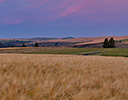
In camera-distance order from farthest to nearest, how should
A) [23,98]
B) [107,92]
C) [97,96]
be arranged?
[107,92], [97,96], [23,98]

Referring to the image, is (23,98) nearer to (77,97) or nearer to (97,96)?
(77,97)

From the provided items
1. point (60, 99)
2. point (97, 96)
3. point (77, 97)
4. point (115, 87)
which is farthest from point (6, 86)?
point (115, 87)

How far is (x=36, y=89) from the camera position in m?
2.79

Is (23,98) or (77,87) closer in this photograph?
(23,98)

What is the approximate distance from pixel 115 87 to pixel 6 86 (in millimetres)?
2332

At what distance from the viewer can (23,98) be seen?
226cm

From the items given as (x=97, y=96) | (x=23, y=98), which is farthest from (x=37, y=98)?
(x=97, y=96)

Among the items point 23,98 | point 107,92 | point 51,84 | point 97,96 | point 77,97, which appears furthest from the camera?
point 51,84

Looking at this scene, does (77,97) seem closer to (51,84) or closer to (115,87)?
(51,84)

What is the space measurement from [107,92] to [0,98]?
193 cm

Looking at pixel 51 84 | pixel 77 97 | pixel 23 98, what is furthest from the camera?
pixel 51 84

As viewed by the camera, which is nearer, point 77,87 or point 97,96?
point 97,96

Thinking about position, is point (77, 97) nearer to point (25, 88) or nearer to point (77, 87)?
point (77, 87)

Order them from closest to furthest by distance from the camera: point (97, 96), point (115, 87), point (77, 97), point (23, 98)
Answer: point (23, 98), point (77, 97), point (97, 96), point (115, 87)
